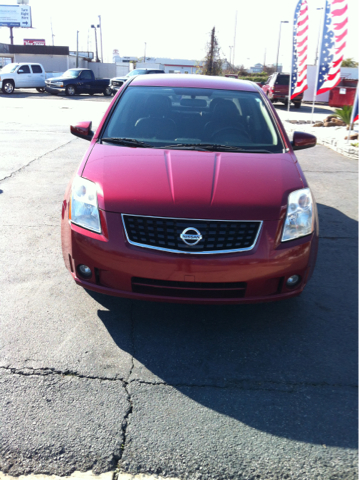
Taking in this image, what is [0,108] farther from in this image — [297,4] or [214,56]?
[214,56]

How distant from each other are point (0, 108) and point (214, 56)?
2693 cm

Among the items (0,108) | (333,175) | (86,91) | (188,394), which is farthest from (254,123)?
(86,91)

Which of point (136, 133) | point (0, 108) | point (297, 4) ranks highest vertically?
point (297, 4)

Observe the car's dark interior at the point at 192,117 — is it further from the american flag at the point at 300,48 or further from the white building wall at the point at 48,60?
the white building wall at the point at 48,60

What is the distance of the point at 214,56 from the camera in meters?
41.7

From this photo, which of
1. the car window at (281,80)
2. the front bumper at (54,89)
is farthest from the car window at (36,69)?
the car window at (281,80)

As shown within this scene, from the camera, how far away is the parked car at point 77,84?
29359mm

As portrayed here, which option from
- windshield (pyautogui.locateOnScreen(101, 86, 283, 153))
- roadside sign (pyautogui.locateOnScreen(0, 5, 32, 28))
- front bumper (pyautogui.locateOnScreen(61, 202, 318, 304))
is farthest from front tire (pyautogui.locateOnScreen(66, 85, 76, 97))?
roadside sign (pyautogui.locateOnScreen(0, 5, 32, 28))

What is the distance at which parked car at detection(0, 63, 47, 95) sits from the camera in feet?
95.9

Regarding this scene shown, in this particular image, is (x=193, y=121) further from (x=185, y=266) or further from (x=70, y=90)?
(x=70, y=90)

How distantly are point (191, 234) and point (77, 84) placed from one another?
1176 inches

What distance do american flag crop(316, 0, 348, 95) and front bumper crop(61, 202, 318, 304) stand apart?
13.2 meters

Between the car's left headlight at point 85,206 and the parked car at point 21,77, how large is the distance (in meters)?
29.3

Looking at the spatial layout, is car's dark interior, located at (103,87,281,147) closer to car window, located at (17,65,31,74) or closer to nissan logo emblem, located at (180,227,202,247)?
nissan logo emblem, located at (180,227,202,247)
